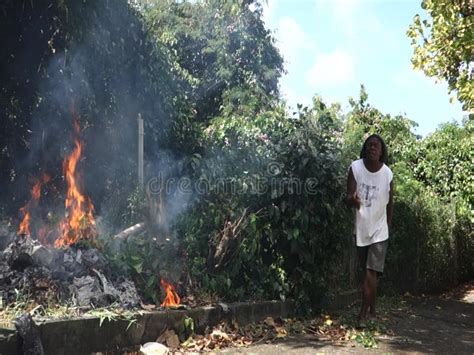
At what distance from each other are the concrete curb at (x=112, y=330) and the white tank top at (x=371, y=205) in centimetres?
148

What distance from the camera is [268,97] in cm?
2114

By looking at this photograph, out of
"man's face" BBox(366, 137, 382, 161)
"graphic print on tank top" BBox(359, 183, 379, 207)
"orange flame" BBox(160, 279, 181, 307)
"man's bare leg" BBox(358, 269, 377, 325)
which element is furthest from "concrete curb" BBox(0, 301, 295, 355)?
"man's face" BBox(366, 137, 382, 161)

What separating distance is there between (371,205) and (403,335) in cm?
134

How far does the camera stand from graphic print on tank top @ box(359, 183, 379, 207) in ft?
17.9

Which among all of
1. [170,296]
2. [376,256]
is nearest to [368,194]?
[376,256]

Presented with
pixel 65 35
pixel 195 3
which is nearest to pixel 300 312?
pixel 65 35

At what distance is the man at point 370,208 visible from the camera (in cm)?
541

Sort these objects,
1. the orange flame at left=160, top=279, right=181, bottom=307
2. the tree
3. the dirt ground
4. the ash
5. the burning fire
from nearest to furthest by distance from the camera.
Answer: the ash
the dirt ground
the orange flame at left=160, top=279, right=181, bottom=307
the burning fire
the tree

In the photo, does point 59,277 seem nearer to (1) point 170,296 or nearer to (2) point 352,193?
(1) point 170,296

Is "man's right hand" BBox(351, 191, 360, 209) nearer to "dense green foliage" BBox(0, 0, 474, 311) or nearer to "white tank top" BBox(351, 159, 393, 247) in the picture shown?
"white tank top" BBox(351, 159, 393, 247)

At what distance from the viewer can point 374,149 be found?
18.1 ft

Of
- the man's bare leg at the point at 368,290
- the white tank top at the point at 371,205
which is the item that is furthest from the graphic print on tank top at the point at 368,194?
the man's bare leg at the point at 368,290

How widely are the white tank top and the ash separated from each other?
8.08 ft

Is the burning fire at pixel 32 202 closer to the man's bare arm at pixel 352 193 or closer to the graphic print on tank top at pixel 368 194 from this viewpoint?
the man's bare arm at pixel 352 193
